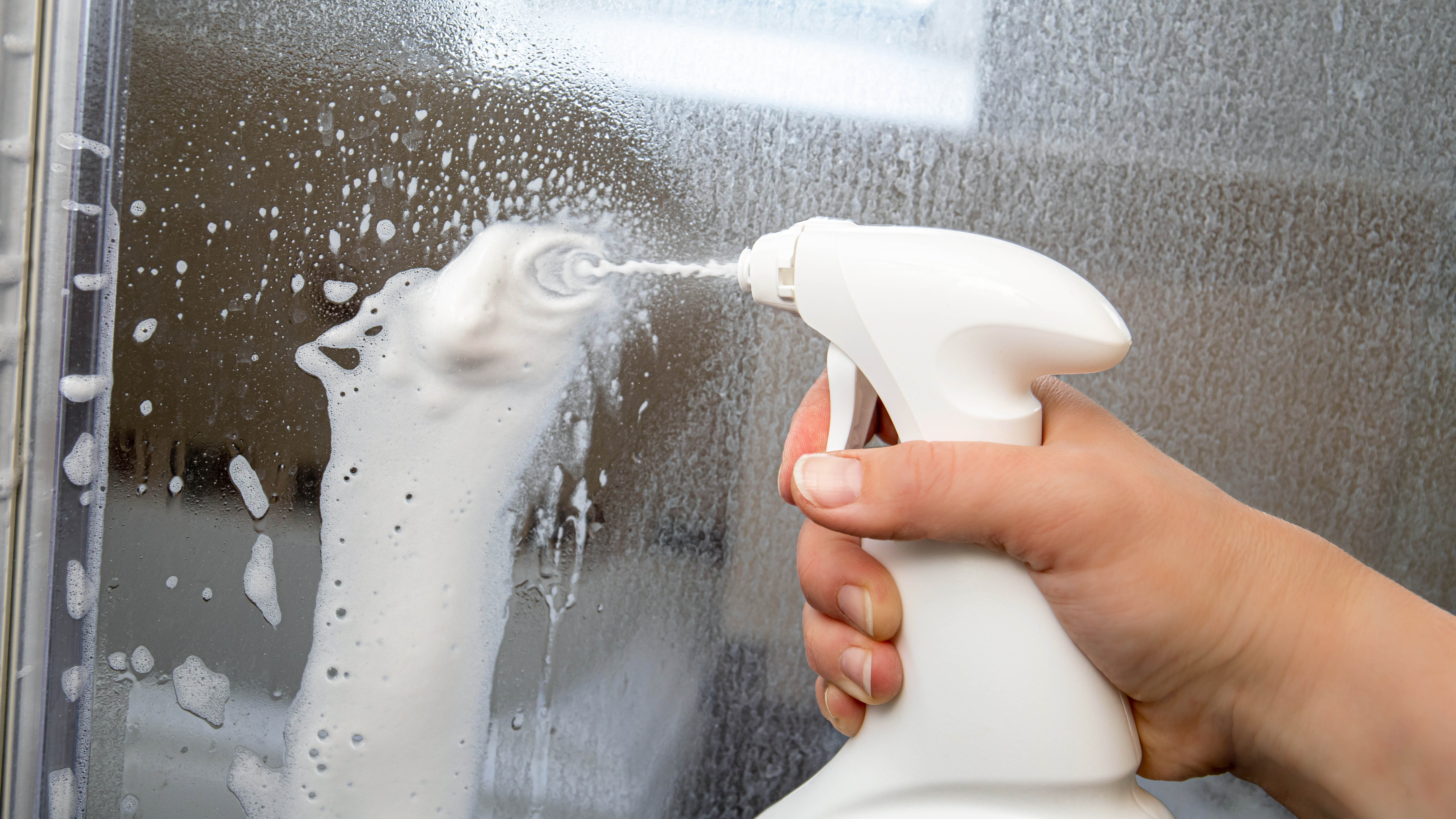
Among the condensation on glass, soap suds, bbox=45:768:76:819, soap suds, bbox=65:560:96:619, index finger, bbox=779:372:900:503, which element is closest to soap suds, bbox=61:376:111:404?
the condensation on glass

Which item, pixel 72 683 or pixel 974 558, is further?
pixel 72 683

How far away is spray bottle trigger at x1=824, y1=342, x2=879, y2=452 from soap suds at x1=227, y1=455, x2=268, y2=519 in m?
0.39

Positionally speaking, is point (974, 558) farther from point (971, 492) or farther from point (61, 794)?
point (61, 794)

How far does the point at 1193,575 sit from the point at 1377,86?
1.33ft

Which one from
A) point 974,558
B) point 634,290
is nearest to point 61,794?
point 634,290

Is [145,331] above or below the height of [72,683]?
above

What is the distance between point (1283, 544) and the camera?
355 mm

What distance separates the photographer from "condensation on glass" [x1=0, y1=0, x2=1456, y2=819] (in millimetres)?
521

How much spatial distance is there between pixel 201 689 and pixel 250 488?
0.47 ft

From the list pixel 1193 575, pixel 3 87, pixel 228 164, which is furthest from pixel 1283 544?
pixel 3 87

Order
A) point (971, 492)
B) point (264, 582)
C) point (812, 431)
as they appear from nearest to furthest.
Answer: point (971, 492) → point (812, 431) → point (264, 582)

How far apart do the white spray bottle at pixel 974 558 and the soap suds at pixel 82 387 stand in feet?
1.57

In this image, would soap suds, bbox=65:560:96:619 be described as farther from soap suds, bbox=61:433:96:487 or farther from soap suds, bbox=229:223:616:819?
soap suds, bbox=229:223:616:819

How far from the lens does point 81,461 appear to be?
1.78 ft
